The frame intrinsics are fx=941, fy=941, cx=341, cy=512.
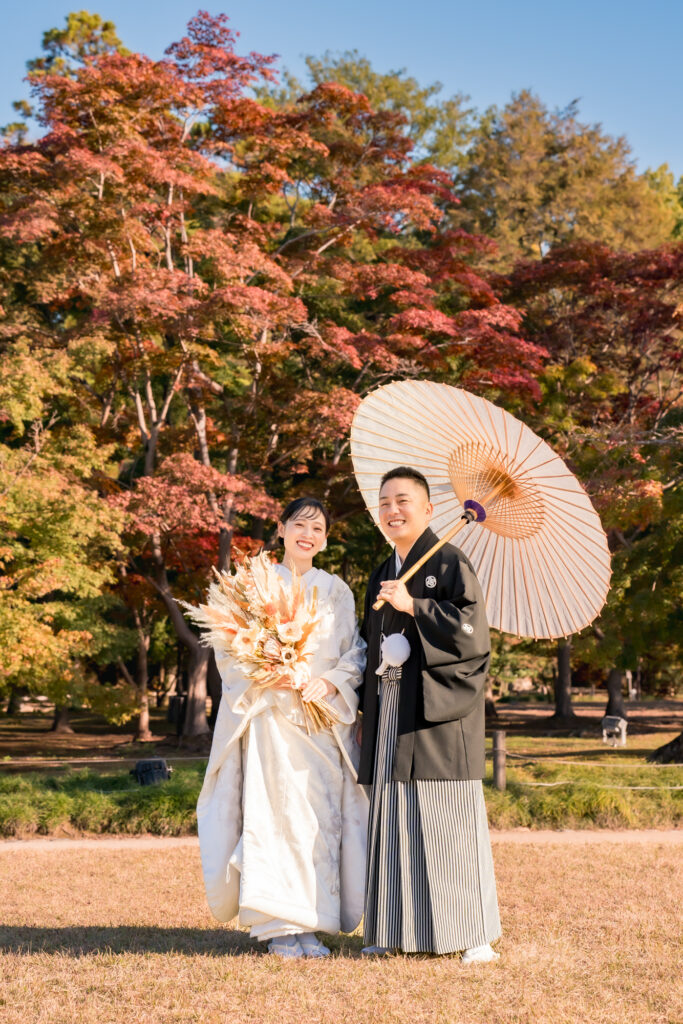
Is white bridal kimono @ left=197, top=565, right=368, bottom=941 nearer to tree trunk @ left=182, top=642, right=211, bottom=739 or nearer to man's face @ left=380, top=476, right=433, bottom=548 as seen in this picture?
man's face @ left=380, top=476, right=433, bottom=548

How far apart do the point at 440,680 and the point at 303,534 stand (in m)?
0.93

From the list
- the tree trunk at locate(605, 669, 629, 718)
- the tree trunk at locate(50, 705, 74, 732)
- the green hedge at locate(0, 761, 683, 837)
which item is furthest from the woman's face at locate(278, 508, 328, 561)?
the tree trunk at locate(50, 705, 74, 732)

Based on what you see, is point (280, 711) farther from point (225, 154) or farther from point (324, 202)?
point (324, 202)

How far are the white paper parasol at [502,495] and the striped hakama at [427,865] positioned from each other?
0.81 meters

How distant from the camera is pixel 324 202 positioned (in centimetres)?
1550

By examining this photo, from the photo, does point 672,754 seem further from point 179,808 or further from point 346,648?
point 346,648

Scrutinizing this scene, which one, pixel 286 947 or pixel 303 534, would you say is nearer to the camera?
pixel 286 947

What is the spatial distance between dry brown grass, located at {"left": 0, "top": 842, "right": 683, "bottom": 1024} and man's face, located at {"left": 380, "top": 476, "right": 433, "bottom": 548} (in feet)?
5.30

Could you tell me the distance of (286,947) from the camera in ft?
12.2

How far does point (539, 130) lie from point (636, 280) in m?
10.9

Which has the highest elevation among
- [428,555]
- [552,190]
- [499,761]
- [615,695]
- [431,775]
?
[552,190]

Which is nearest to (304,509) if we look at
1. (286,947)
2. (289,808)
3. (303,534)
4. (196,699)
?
(303,534)

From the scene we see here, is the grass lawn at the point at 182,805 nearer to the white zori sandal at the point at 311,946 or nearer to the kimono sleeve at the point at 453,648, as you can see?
the white zori sandal at the point at 311,946

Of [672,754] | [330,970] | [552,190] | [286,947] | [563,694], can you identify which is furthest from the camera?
[552,190]
